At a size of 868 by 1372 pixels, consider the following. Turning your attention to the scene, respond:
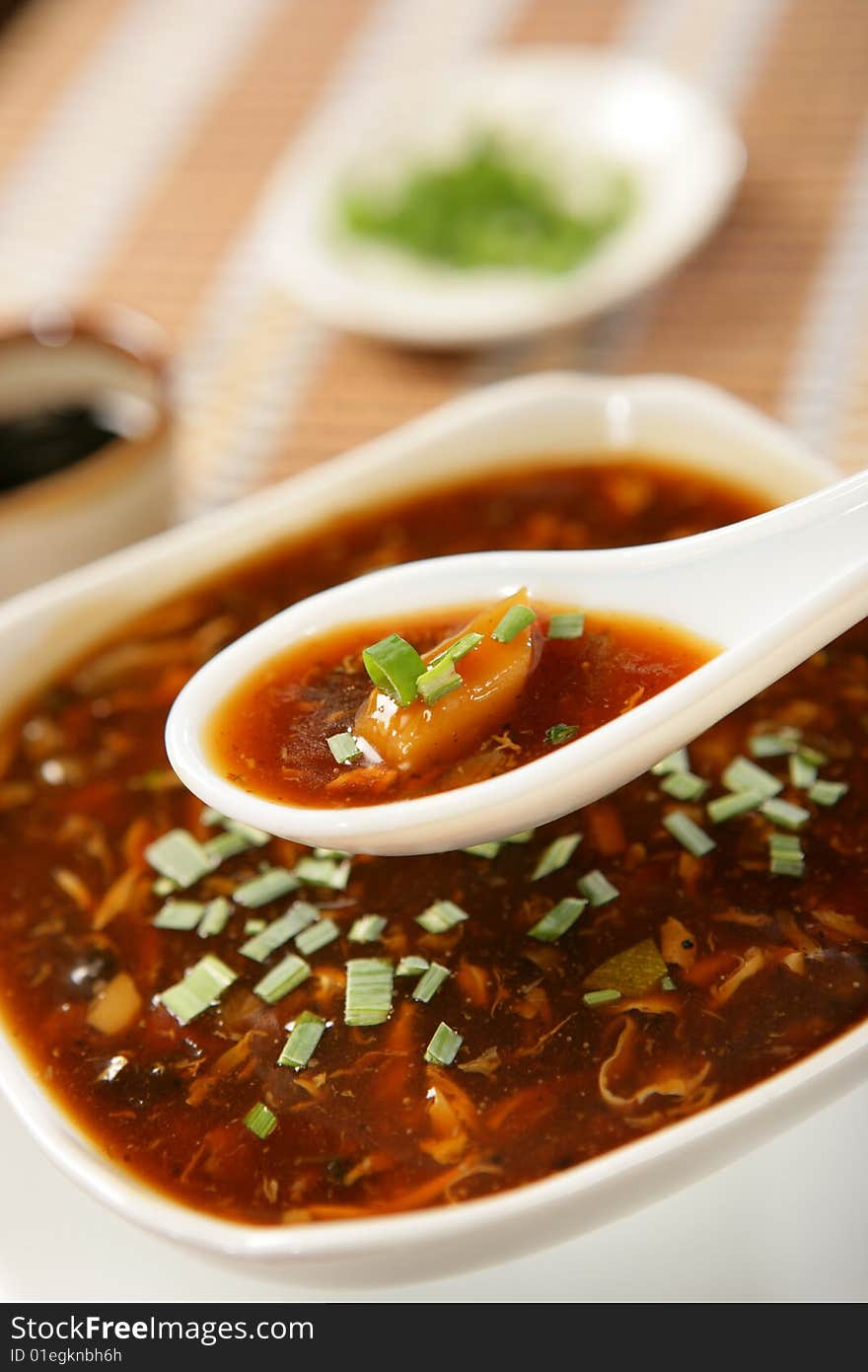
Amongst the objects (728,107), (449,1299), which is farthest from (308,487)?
(728,107)

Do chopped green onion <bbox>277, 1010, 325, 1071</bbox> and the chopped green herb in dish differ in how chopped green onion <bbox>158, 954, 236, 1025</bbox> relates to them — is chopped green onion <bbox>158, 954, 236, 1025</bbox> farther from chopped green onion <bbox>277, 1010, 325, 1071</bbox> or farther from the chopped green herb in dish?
the chopped green herb in dish

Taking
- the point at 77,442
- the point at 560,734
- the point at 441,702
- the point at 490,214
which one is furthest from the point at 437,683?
the point at 490,214

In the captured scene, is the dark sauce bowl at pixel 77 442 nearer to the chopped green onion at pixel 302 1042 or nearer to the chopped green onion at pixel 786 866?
the chopped green onion at pixel 302 1042

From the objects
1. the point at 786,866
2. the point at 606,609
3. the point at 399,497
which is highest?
the point at 606,609

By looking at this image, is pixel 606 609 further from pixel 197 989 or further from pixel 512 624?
pixel 197 989

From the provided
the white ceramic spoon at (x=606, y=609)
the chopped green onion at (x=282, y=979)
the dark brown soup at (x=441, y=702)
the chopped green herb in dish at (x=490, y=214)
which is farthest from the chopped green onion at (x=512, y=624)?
the chopped green herb in dish at (x=490, y=214)
